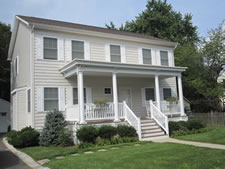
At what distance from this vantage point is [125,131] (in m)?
10.7

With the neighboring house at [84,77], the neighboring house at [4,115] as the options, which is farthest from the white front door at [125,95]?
the neighboring house at [4,115]

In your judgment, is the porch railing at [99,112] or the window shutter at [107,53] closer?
the porch railing at [99,112]

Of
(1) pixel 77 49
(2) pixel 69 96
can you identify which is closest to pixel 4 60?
(1) pixel 77 49

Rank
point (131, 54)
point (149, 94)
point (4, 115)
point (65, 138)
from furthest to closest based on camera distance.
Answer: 1. point (4, 115)
2. point (149, 94)
3. point (131, 54)
4. point (65, 138)

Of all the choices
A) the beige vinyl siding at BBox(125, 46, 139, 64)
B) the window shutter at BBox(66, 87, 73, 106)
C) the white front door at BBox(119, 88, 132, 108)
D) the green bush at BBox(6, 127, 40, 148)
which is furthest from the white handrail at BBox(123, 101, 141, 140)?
the green bush at BBox(6, 127, 40, 148)

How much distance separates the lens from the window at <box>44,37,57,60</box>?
12.6 metres

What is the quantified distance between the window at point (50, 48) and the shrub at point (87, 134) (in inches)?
198

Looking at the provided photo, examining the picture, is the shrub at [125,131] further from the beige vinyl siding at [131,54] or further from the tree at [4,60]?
the tree at [4,60]

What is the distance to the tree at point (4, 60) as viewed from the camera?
25.2m

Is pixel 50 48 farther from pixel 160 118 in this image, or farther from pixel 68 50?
pixel 160 118

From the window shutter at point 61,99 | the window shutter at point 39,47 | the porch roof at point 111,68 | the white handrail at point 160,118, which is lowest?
the white handrail at point 160,118

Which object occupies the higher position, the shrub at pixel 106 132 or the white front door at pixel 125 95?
the white front door at pixel 125 95

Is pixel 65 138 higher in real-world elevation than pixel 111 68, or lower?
lower

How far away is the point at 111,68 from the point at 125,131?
3.49 m
